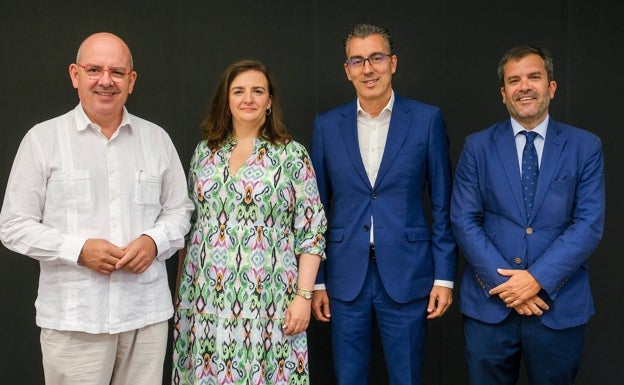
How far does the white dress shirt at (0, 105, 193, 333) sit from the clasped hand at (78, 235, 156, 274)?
32 millimetres

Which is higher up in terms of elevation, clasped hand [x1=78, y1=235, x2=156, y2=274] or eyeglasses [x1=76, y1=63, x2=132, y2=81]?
eyeglasses [x1=76, y1=63, x2=132, y2=81]

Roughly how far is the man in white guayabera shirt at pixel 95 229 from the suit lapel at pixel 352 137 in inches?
28.8

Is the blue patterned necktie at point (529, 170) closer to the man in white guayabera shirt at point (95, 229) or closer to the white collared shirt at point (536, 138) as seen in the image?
the white collared shirt at point (536, 138)

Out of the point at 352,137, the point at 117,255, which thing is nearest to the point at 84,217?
the point at 117,255

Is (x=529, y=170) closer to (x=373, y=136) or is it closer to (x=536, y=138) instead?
(x=536, y=138)

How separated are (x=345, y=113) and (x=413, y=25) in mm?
922

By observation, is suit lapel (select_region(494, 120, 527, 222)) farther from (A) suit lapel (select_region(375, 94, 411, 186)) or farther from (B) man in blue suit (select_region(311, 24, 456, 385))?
(A) suit lapel (select_region(375, 94, 411, 186))

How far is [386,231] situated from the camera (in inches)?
114

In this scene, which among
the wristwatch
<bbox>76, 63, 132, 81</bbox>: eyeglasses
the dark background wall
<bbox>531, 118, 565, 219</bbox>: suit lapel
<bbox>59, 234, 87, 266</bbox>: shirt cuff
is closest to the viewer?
<bbox>59, 234, 87, 266</bbox>: shirt cuff

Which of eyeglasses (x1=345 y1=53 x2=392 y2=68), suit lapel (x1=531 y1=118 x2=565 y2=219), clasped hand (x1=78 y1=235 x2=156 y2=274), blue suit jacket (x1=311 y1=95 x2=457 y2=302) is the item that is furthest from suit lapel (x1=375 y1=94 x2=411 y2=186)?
clasped hand (x1=78 y1=235 x2=156 y2=274)

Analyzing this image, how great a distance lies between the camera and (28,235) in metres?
2.49

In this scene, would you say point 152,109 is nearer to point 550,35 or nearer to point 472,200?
point 472,200

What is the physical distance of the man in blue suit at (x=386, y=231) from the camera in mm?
2889

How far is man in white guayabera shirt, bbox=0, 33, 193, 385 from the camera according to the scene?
2.53m
